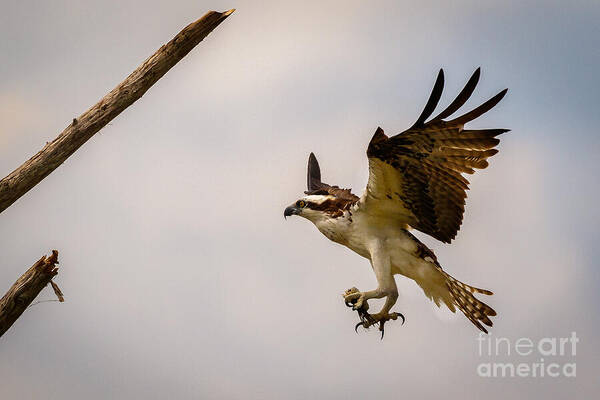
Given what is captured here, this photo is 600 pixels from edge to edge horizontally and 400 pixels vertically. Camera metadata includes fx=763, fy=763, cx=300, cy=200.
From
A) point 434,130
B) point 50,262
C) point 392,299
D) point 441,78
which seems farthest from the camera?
point 392,299

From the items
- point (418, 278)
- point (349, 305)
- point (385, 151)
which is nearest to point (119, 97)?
point (385, 151)

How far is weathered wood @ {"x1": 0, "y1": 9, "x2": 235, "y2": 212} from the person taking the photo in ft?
19.9

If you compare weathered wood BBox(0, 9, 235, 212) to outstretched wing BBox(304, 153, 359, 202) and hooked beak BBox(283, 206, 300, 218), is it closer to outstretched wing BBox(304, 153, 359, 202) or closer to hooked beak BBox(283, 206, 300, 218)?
hooked beak BBox(283, 206, 300, 218)

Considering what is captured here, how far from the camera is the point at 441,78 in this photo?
21.4 feet

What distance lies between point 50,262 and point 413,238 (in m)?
3.71

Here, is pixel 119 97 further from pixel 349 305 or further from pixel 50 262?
pixel 349 305

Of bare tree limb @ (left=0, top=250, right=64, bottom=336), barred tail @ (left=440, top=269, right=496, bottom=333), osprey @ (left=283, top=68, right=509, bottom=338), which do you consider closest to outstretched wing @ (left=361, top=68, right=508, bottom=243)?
osprey @ (left=283, top=68, right=509, bottom=338)

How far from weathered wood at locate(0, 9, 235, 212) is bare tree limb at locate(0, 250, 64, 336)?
60 centimetres

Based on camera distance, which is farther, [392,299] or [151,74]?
[392,299]

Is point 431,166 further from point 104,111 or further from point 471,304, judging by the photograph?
point 104,111

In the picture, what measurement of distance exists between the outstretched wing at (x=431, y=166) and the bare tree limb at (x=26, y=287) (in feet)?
10.1

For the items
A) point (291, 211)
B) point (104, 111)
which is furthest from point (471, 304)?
point (104, 111)

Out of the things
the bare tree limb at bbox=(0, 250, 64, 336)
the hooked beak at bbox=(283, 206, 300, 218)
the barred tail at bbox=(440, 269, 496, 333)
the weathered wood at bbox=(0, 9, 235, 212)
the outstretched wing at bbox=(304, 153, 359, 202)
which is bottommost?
the barred tail at bbox=(440, 269, 496, 333)

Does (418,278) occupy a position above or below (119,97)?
below
